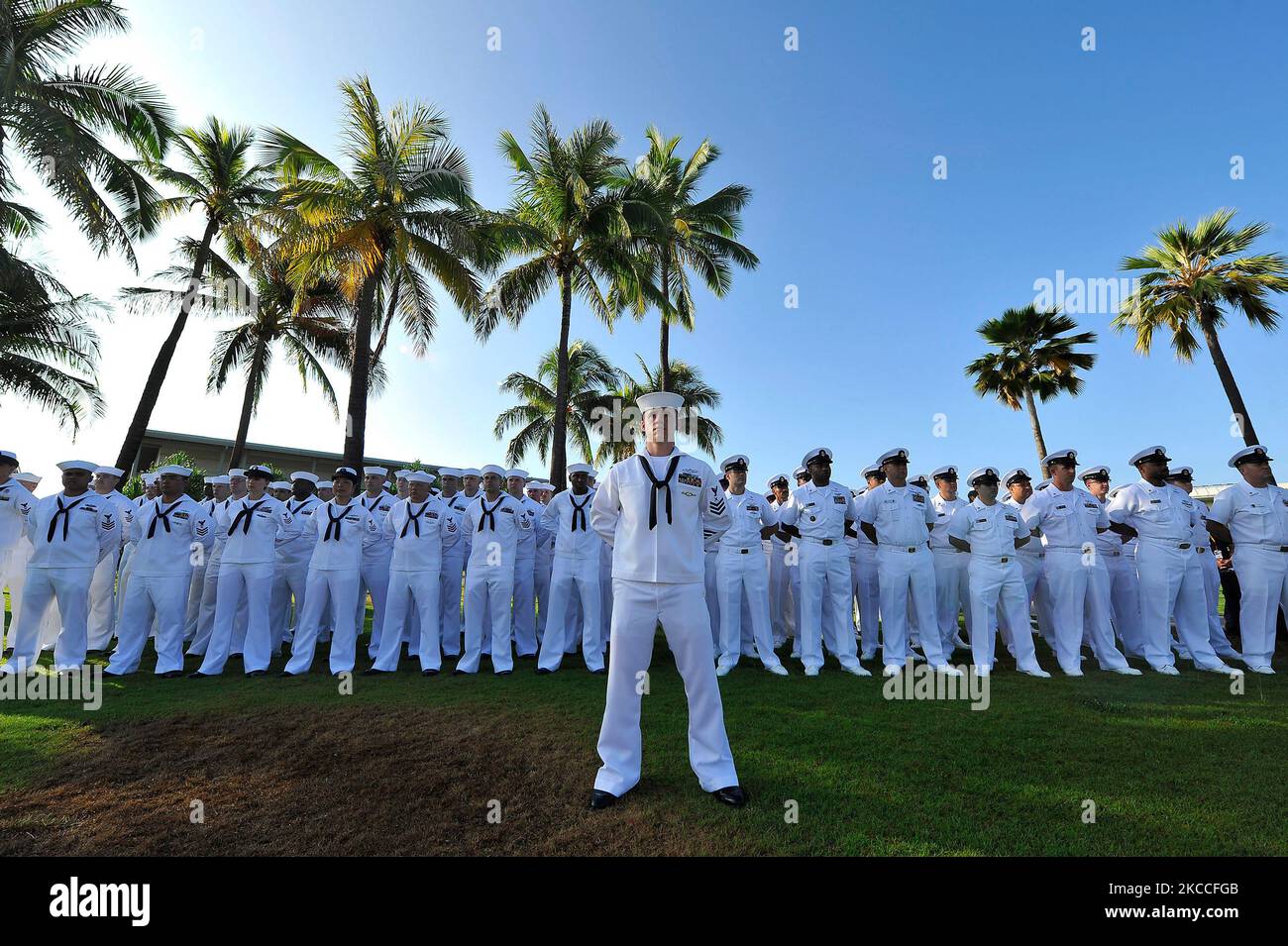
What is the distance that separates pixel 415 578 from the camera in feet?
26.3

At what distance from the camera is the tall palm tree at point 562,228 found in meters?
18.1

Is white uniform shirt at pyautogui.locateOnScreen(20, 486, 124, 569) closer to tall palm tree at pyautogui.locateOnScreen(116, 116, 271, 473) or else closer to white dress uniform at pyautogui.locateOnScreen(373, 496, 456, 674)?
white dress uniform at pyautogui.locateOnScreen(373, 496, 456, 674)

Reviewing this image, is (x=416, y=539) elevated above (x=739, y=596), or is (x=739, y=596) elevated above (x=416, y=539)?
(x=416, y=539)

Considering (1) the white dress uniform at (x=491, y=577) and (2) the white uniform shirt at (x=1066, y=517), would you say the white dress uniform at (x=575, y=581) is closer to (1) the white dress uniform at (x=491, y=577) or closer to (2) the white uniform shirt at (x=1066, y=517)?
(1) the white dress uniform at (x=491, y=577)

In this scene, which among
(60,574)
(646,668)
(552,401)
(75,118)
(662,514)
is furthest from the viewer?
(552,401)

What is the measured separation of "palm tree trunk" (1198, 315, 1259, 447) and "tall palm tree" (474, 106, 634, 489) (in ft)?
58.5

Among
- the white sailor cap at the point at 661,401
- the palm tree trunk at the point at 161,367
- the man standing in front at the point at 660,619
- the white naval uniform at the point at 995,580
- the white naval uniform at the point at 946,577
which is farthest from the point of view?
the palm tree trunk at the point at 161,367

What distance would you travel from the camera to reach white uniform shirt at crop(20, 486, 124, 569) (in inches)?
293

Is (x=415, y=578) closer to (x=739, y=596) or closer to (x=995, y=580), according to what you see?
(x=739, y=596)

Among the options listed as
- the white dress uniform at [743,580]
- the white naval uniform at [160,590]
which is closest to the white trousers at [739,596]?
the white dress uniform at [743,580]

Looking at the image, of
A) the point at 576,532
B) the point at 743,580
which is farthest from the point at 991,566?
the point at 576,532

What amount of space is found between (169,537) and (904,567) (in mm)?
9668

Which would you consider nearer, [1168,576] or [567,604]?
[1168,576]

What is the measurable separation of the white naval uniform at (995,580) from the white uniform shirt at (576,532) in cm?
497
